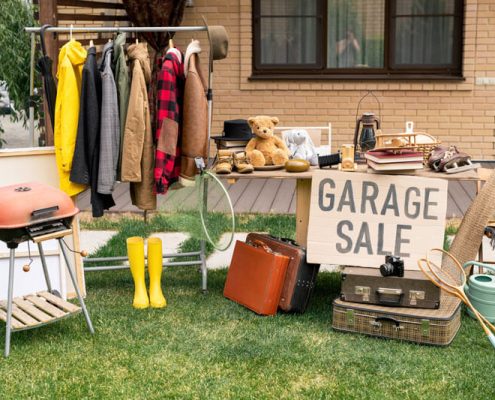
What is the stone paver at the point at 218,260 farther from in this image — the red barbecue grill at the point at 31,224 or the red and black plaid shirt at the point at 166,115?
the red barbecue grill at the point at 31,224

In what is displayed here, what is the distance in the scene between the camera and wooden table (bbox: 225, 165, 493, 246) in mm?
4961

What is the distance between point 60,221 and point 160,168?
2.70 feet

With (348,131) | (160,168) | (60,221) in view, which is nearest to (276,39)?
(348,131)

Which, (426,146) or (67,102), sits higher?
(67,102)

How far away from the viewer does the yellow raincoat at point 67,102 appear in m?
5.12

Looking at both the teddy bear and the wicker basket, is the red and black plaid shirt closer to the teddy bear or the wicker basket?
the teddy bear

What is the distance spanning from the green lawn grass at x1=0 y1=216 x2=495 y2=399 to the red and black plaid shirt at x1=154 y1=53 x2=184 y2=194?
2.65 ft

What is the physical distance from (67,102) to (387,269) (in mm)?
2080

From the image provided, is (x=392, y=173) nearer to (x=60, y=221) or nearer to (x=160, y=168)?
(x=160, y=168)

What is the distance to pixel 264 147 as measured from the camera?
5219 mm

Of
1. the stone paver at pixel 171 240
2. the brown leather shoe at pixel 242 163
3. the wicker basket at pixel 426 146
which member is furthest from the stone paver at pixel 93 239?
the wicker basket at pixel 426 146

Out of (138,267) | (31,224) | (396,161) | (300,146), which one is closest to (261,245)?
(300,146)

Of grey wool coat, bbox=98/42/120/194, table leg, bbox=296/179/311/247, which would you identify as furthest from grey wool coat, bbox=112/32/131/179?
table leg, bbox=296/179/311/247

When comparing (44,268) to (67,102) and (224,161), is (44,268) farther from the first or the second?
(224,161)
